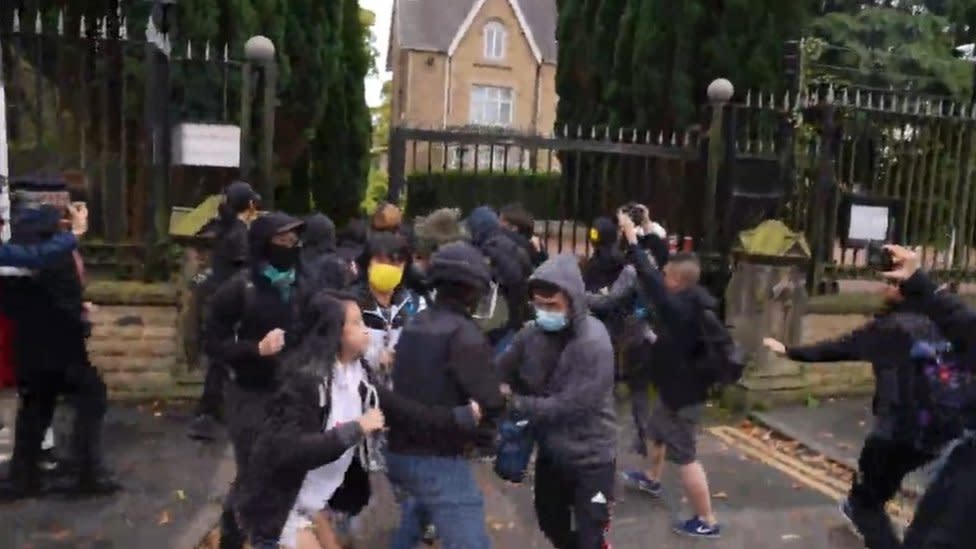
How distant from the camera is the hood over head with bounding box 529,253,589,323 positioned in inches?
156

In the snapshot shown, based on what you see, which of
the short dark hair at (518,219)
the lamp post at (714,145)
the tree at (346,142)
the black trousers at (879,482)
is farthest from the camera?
the tree at (346,142)

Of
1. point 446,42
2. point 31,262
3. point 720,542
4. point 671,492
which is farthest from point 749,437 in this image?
point 446,42

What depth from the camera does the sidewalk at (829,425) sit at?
280 inches

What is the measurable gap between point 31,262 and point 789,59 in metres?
7.08

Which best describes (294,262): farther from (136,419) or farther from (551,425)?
(136,419)

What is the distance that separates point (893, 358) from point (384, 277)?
7.97 ft

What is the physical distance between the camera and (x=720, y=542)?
5.24 meters

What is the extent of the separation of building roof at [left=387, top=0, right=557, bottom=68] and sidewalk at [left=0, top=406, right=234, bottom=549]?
3161cm

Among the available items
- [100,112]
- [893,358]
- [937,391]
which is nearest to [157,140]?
[100,112]

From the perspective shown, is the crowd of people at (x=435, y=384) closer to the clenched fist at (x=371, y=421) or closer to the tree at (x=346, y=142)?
the clenched fist at (x=371, y=421)

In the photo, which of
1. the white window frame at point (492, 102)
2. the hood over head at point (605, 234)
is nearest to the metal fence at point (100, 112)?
the hood over head at point (605, 234)

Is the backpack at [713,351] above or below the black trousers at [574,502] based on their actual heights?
above

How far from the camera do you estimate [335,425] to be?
3.46 m

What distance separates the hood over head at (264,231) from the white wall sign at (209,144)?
3.69 metres
